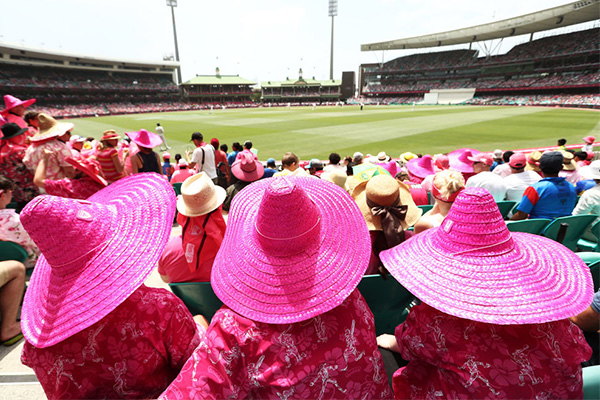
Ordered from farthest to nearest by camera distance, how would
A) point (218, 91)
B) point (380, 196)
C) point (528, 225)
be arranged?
point (218, 91)
point (528, 225)
point (380, 196)

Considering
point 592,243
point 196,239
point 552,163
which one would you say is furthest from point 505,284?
point 592,243

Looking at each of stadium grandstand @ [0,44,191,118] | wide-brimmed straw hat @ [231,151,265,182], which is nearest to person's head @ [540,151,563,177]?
wide-brimmed straw hat @ [231,151,265,182]

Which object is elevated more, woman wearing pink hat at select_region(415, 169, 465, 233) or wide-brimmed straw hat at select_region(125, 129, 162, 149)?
wide-brimmed straw hat at select_region(125, 129, 162, 149)

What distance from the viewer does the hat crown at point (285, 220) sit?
1.18 m

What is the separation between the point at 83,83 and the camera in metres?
57.8

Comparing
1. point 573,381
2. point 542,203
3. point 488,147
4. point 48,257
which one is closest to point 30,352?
point 48,257

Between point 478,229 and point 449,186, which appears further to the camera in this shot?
point 449,186

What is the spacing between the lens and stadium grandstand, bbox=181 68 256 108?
69875mm

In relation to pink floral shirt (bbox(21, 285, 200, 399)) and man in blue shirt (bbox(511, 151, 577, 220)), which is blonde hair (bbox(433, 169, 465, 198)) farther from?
pink floral shirt (bbox(21, 285, 200, 399))

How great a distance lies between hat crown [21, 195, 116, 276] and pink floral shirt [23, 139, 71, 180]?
3.58 metres

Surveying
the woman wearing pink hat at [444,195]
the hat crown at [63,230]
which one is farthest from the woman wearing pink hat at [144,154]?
the woman wearing pink hat at [444,195]

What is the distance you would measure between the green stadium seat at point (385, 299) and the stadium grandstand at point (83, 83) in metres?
61.5

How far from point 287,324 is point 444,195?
212 cm

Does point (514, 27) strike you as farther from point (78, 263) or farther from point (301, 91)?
point (78, 263)
